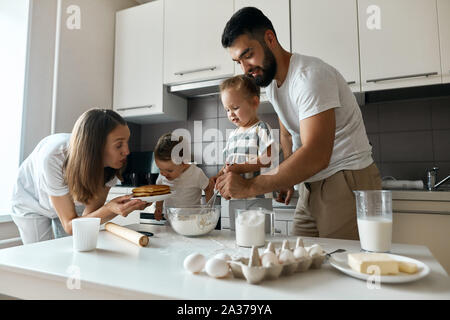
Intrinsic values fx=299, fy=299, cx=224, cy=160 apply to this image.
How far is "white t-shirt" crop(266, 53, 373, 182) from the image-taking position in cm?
96

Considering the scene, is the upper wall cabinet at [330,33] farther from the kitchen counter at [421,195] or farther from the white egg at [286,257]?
the white egg at [286,257]

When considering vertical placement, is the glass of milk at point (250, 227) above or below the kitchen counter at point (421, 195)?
below

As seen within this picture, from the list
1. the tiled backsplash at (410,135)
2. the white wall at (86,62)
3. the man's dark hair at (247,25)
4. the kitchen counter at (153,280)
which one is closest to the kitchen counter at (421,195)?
the tiled backsplash at (410,135)

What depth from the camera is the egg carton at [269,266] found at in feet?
1.71

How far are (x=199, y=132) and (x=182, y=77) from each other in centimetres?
51

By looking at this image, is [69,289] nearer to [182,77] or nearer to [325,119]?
[325,119]

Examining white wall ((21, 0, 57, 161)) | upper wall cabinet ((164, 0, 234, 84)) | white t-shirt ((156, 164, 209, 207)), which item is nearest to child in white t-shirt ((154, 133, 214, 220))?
white t-shirt ((156, 164, 209, 207))

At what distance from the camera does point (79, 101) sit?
2.36 meters

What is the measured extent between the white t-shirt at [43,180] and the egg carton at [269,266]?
88 cm

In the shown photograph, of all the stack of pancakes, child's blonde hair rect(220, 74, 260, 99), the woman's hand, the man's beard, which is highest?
child's blonde hair rect(220, 74, 260, 99)

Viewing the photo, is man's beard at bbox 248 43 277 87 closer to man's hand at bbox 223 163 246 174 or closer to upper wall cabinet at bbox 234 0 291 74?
man's hand at bbox 223 163 246 174

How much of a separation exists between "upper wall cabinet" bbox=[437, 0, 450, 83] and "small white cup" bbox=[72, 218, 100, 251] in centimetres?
199

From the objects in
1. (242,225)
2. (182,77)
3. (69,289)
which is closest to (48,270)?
(69,289)

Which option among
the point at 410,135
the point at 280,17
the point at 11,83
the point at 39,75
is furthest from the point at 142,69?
the point at 410,135
